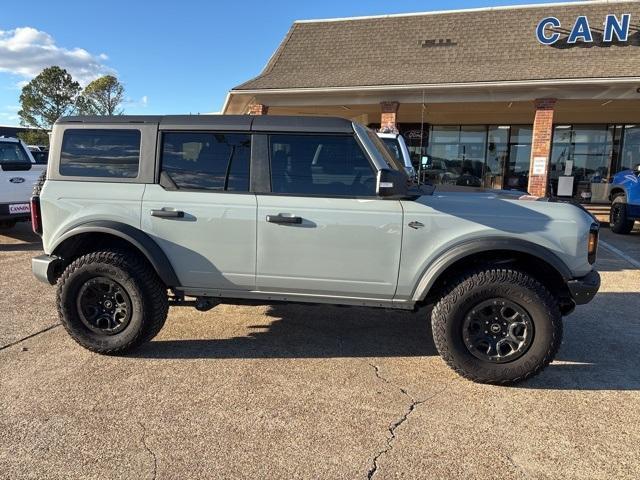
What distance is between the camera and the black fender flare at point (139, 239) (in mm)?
3855

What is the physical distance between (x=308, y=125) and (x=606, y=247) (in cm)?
807

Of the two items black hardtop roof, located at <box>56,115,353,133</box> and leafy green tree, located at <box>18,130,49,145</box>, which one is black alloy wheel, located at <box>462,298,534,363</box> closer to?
black hardtop roof, located at <box>56,115,353,133</box>

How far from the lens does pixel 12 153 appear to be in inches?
382

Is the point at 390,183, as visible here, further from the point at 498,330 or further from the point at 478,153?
the point at 478,153

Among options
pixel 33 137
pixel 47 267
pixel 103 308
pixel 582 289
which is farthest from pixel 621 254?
pixel 33 137

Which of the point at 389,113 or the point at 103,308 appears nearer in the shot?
the point at 103,308

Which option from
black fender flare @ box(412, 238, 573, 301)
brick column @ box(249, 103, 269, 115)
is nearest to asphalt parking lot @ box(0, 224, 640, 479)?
black fender flare @ box(412, 238, 573, 301)

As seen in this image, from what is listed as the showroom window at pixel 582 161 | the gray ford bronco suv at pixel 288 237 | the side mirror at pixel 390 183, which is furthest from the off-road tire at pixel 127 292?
the showroom window at pixel 582 161

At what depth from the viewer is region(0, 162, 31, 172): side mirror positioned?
29.3 ft

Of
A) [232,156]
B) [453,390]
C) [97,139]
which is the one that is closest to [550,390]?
[453,390]

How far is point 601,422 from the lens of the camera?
3137 millimetres

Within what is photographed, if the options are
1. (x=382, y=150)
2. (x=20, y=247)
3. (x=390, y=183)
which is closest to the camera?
(x=390, y=183)

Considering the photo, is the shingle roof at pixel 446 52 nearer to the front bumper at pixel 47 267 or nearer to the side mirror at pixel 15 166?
the side mirror at pixel 15 166

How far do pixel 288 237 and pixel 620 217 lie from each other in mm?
10182
